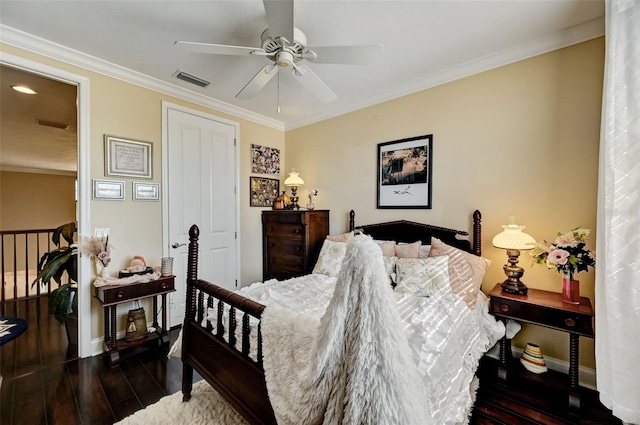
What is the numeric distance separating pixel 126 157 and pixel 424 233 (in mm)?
3135

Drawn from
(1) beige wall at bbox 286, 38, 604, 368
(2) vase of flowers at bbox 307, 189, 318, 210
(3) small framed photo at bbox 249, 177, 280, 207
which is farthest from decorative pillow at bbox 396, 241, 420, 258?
(3) small framed photo at bbox 249, 177, 280, 207

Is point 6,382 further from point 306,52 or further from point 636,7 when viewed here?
point 636,7

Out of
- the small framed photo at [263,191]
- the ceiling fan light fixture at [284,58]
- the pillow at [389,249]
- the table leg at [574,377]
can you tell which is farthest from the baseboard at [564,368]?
the small framed photo at [263,191]

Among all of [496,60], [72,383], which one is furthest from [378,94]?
[72,383]

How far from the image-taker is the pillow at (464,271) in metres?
2.00

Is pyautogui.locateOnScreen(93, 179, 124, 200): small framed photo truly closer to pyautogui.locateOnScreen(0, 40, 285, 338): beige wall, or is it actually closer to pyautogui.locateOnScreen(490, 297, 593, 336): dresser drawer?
pyautogui.locateOnScreen(0, 40, 285, 338): beige wall

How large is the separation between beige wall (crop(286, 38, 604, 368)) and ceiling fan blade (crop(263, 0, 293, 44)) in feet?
5.82

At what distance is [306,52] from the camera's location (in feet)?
5.76

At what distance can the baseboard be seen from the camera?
6.40 feet

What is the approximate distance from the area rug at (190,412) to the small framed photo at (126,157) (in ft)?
6.83

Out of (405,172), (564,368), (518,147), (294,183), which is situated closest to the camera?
(564,368)

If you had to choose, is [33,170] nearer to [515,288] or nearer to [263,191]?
[263,191]

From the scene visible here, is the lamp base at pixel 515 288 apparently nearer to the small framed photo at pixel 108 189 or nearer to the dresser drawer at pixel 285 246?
the dresser drawer at pixel 285 246

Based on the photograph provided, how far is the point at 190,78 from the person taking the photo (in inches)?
108
